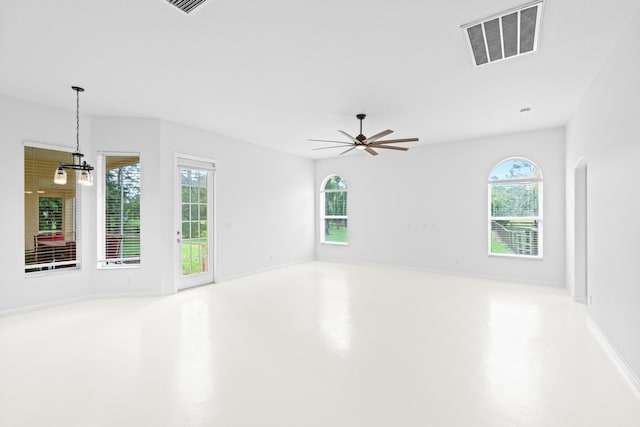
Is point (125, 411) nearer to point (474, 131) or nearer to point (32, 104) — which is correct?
point (32, 104)

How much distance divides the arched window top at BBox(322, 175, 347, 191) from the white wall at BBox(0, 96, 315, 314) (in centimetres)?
155

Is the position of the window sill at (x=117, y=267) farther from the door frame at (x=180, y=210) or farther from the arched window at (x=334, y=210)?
the arched window at (x=334, y=210)

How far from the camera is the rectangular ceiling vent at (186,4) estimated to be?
2178mm

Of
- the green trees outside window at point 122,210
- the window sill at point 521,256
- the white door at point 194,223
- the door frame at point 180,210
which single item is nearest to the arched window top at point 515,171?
the window sill at point 521,256

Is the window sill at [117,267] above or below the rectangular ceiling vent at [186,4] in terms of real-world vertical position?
below

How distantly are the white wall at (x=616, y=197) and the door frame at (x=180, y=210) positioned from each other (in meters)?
5.54

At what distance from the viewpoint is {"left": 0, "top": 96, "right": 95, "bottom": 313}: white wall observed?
3.95m

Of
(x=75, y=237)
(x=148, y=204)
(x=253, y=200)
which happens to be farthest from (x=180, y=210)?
(x=253, y=200)

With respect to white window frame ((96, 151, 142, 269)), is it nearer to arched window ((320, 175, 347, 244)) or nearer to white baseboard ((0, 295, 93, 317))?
white baseboard ((0, 295, 93, 317))

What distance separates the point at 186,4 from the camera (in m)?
2.21

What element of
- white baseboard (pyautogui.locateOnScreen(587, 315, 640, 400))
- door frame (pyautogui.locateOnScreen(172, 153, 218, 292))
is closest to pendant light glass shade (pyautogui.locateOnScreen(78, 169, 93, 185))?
door frame (pyautogui.locateOnScreen(172, 153, 218, 292))

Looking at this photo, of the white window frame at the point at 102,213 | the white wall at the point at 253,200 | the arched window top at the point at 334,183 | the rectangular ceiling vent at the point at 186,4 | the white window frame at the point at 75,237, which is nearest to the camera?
the rectangular ceiling vent at the point at 186,4

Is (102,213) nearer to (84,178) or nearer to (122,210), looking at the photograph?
(122,210)

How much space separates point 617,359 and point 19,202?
272 inches
